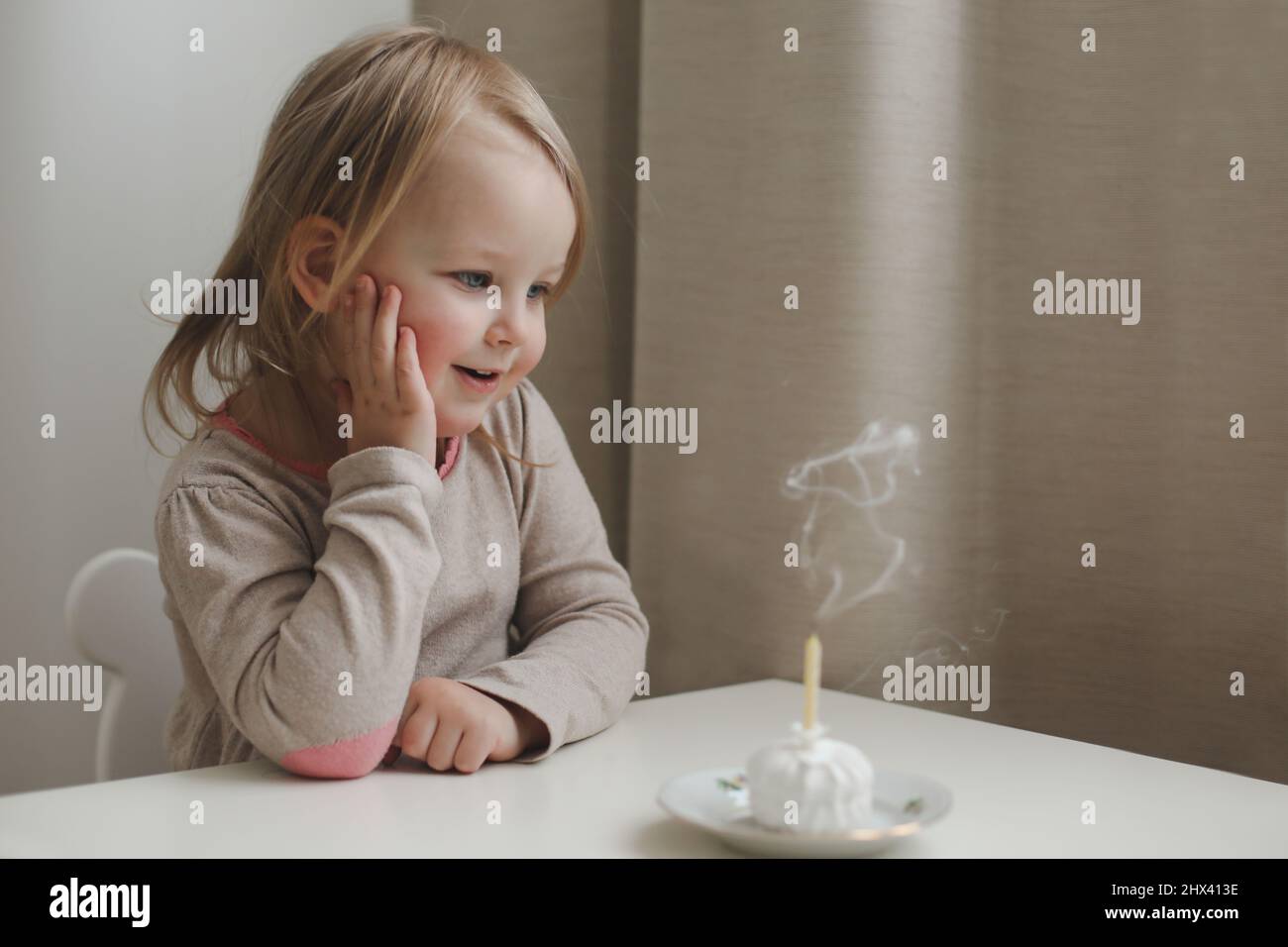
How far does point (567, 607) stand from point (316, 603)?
11.6 inches

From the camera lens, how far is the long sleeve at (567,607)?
37.6 inches

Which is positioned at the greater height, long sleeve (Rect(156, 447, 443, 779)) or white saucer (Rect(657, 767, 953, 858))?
long sleeve (Rect(156, 447, 443, 779))

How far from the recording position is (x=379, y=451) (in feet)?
2.92

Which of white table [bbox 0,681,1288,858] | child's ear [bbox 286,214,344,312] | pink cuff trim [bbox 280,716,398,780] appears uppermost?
child's ear [bbox 286,214,344,312]

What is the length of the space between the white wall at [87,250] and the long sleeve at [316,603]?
Result: 1.58ft

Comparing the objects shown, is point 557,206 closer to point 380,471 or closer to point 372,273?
point 372,273

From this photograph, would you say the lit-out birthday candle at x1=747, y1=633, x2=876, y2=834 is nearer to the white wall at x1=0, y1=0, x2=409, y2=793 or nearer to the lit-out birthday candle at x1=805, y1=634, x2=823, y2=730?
the lit-out birthday candle at x1=805, y1=634, x2=823, y2=730

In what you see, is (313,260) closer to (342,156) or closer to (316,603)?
(342,156)

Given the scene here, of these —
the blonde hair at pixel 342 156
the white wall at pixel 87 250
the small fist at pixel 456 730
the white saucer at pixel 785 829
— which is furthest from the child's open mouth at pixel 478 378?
the white wall at pixel 87 250

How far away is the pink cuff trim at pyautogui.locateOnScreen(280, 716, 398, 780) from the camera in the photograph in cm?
83

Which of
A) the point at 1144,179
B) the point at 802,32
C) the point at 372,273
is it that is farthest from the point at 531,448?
the point at 1144,179

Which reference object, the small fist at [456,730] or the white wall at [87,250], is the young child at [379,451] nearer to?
the small fist at [456,730]

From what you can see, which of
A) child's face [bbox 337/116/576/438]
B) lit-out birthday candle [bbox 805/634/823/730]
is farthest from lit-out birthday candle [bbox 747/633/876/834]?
child's face [bbox 337/116/576/438]

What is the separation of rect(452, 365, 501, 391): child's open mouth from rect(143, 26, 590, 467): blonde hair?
4.2 inches
